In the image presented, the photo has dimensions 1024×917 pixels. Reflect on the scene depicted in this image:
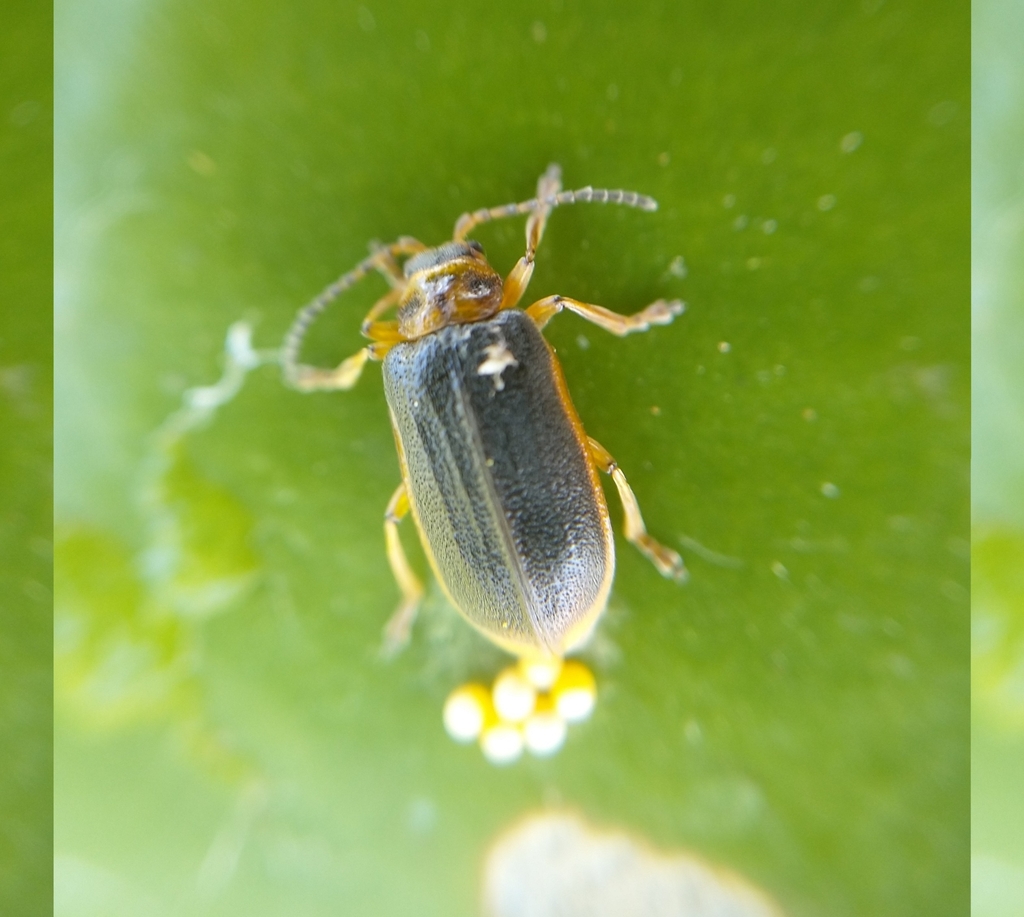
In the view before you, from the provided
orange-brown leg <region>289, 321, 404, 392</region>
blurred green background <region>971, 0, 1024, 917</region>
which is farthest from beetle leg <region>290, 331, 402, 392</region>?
blurred green background <region>971, 0, 1024, 917</region>

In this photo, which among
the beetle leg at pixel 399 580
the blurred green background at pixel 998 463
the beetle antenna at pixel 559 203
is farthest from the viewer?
the beetle leg at pixel 399 580

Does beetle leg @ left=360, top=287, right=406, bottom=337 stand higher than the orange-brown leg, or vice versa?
beetle leg @ left=360, top=287, right=406, bottom=337

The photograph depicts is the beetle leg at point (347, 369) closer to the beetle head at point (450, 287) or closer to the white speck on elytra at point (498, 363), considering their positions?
the beetle head at point (450, 287)

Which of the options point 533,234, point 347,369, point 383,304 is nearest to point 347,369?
point 347,369

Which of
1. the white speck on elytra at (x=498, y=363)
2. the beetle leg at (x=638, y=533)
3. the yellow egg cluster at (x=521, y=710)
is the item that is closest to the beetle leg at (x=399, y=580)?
the yellow egg cluster at (x=521, y=710)

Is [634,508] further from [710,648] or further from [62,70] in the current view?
[62,70]

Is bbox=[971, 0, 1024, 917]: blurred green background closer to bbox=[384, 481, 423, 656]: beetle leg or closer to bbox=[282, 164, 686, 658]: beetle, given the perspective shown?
bbox=[282, 164, 686, 658]: beetle

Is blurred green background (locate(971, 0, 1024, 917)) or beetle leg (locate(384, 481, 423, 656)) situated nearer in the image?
blurred green background (locate(971, 0, 1024, 917))
